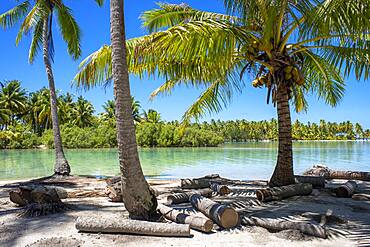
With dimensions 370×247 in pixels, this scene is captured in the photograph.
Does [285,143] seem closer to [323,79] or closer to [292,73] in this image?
[292,73]

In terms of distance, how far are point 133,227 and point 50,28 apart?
11.4 metres

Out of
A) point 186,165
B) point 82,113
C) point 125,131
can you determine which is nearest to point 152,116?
point 82,113

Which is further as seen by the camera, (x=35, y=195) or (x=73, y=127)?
(x=73, y=127)

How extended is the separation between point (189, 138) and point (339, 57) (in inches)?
1805

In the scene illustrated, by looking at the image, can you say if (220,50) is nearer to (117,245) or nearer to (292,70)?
(292,70)

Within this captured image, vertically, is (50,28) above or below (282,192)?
above

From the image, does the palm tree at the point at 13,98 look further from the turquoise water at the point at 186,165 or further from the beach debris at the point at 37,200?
the beach debris at the point at 37,200

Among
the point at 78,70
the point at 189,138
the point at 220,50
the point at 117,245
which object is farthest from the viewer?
the point at 189,138

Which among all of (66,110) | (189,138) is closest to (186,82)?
(189,138)

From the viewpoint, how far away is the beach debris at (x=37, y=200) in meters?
6.22

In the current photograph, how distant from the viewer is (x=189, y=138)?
53125mm

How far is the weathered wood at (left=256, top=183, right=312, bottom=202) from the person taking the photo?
283 inches

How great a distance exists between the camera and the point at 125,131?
213 inches

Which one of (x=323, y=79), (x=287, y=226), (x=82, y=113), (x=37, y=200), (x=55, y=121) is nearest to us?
(x=287, y=226)
